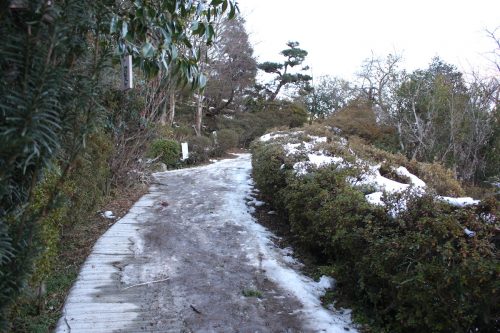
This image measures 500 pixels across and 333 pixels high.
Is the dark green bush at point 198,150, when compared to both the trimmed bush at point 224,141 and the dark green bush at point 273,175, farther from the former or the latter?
the dark green bush at point 273,175

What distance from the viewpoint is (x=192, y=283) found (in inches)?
152

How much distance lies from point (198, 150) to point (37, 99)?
1417cm

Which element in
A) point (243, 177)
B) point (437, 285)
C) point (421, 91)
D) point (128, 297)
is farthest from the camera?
point (421, 91)

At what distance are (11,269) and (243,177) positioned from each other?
8801mm

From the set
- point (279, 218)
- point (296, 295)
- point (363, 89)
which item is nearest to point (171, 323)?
point (296, 295)

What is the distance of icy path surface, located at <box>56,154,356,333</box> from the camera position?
3145mm

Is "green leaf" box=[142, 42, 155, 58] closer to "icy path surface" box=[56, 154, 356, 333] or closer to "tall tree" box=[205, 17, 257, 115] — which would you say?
"icy path surface" box=[56, 154, 356, 333]

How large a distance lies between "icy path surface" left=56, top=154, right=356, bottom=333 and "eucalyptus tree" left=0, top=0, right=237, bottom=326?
1.73 m

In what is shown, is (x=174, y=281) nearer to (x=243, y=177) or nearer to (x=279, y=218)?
(x=279, y=218)

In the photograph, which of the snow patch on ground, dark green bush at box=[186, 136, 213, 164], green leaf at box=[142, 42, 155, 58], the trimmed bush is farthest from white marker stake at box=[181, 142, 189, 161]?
green leaf at box=[142, 42, 155, 58]

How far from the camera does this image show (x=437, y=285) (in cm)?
253

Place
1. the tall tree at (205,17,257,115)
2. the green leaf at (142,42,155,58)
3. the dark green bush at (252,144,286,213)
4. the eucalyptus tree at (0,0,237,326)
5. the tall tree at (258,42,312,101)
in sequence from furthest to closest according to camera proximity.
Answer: the tall tree at (258,42,312,101), the tall tree at (205,17,257,115), the dark green bush at (252,144,286,213), the green leaf at (142,42,155,58), the eucalyptus tree at (0,0,237,326)

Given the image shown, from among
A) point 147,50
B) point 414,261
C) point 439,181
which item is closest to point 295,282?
point 414,261

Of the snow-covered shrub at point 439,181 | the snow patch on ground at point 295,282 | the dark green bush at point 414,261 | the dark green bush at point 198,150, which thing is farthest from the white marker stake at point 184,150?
the dark green bush at point 414,261
